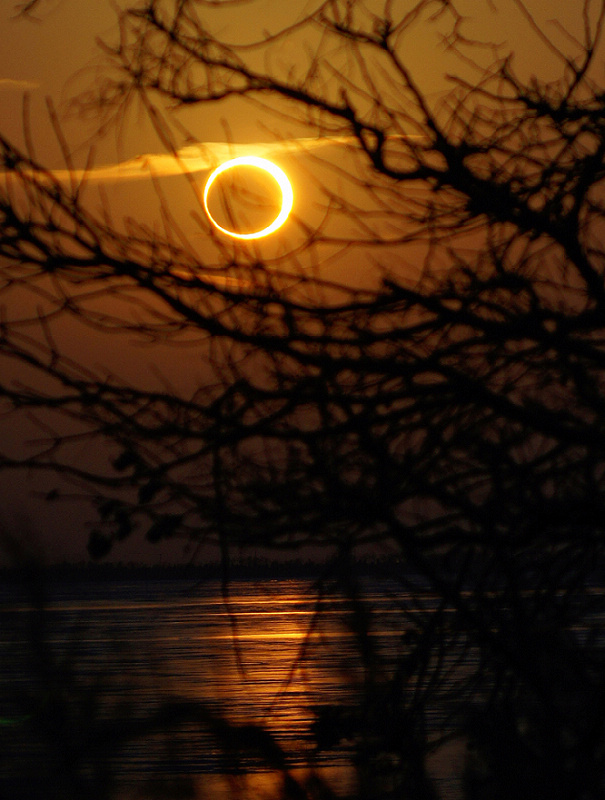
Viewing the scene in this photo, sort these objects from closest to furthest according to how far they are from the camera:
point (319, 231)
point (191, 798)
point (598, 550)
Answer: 1. point (191, 798)
2. point (319, 231)
3. point (598, 550)

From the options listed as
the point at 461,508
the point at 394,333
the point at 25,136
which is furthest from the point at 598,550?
the point at 25,136

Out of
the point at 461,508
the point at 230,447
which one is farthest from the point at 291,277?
the point at 461,508

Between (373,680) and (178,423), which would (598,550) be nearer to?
(373,680)

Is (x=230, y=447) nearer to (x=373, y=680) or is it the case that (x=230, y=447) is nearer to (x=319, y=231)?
(x=319, y=231)

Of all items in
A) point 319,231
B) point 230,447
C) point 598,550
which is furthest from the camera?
point 598,550

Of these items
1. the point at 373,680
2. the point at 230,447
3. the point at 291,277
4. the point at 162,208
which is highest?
the point at 162,208

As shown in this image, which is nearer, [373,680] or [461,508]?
[461,508]

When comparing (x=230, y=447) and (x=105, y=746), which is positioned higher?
(x=230, y=447)

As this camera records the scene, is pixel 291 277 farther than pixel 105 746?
Yes

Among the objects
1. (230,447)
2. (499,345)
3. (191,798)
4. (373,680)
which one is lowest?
(191,798)
